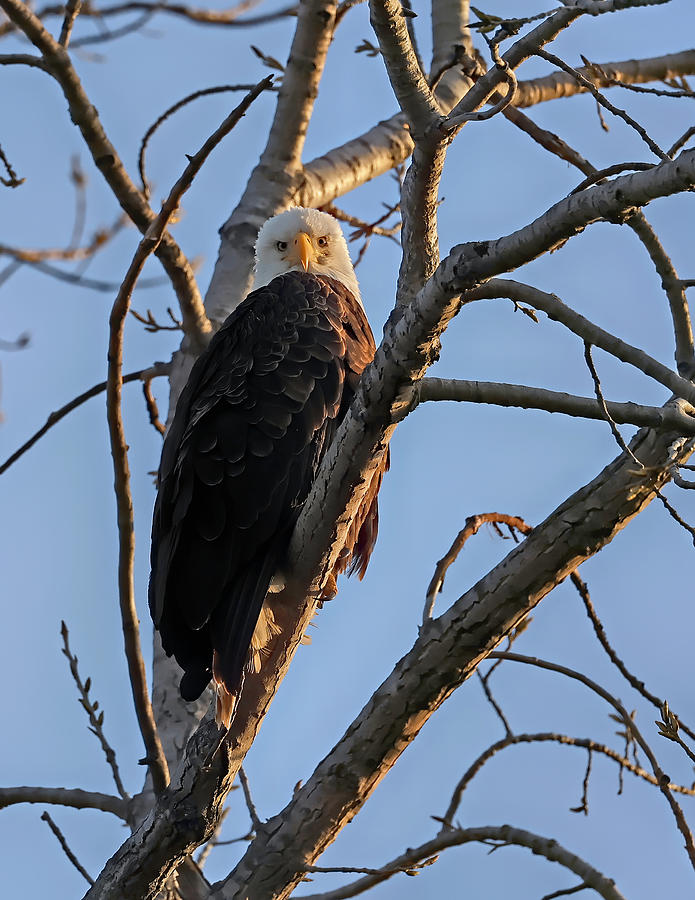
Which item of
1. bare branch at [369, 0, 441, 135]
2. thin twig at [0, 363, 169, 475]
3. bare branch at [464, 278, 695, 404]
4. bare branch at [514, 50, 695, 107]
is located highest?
bare branch at [514, 50, 695, 107]

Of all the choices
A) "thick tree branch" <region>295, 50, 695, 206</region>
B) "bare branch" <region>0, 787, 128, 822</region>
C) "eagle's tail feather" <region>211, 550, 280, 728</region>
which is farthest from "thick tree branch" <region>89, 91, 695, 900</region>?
"thick tree branch" <region>295, 50, 695, 206</region>

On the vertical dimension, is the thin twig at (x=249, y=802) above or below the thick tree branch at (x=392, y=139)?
below

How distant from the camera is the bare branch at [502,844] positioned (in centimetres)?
358

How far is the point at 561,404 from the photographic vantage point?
8.64 feet

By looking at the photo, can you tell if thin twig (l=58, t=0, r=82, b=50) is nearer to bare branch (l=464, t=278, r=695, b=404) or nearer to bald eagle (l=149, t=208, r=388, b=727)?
bald eagle (l=149, t=208, r=388, b=727)

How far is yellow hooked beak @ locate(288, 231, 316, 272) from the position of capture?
5348 mm

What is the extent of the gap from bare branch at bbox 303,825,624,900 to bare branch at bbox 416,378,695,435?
5.46 ft

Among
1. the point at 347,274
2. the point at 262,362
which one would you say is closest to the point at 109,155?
the point at 262,362

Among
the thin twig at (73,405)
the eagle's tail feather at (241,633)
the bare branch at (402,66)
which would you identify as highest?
the thin twig at (73,405)

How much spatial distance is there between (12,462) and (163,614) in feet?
4.61

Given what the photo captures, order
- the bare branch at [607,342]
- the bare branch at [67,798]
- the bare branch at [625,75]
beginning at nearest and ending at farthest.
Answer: the bare branch at [607,342], the bare branch at [67,798], the bare branch at [625,75]

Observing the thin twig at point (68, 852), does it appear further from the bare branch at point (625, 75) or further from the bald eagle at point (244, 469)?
the bare branch at point (625, 75)

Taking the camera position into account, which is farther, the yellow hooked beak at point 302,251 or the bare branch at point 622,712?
the yellow hooked beak at point 302,251

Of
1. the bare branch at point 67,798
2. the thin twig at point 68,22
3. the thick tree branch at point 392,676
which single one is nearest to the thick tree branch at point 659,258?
the thick tree branch at point 392,676
